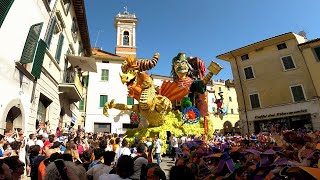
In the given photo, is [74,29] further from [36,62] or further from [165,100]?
[165,100]

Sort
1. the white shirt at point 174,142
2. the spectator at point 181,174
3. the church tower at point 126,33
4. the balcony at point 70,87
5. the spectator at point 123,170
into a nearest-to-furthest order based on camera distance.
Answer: the spectator at point 181,174, the spectator at point 123,170, the white shirt at point 174,142, the balcony at point 70,87, the church tower at point 126,33

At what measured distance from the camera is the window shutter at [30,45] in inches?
320

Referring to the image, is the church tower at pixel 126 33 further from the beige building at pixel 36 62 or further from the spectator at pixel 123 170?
the spectator at pixel 123 170

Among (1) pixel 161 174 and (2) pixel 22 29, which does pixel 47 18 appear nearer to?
(2) pixel 22 29

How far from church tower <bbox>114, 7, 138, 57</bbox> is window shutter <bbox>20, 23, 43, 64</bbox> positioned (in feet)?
81.4

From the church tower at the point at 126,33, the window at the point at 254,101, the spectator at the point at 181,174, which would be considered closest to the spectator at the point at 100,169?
the spectator at the point at 181,174

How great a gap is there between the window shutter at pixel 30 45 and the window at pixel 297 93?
72.4 feet

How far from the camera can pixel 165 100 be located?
11.2 meters

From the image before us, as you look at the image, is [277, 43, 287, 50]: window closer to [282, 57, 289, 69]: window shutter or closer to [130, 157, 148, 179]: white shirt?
[282, 57, 289, 69]: window shutter

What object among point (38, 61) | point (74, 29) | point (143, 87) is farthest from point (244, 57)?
point (38, 61)

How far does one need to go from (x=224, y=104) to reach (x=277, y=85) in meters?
19.1

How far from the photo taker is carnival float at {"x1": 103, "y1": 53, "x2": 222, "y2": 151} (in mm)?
10953

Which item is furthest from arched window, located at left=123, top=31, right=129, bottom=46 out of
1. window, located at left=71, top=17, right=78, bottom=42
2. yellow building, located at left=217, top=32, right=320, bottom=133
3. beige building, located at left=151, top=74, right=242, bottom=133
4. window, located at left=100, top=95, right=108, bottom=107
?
window, located at left=71, top=17, right=78, bottom=42

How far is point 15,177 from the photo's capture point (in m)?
2.66
